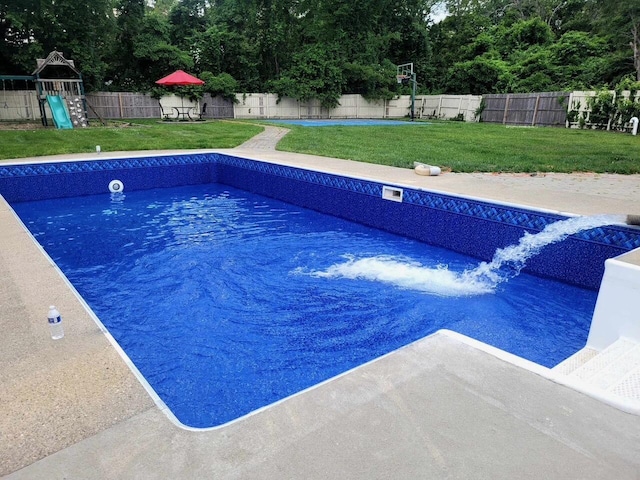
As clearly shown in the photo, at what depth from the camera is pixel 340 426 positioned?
1.58 m

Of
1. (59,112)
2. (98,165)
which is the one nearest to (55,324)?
(98,165)

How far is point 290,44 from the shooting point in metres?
26.5

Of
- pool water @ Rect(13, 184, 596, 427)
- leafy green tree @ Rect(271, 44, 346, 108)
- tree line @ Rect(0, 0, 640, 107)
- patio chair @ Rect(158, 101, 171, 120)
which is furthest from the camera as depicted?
leafy green tree @ Rect(271, 44, 346, 108)

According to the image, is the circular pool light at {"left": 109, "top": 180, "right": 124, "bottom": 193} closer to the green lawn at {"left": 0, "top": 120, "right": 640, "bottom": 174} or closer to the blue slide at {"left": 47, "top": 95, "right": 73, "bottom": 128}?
the green lawn at {"left": 0, "top": 120, "right": 640, "bottom": 174}

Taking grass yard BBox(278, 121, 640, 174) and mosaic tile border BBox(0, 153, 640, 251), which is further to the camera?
grass yard BBox(278, 121, 640, 174)

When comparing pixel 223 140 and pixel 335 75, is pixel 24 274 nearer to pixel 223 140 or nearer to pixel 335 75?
pixel 223 140

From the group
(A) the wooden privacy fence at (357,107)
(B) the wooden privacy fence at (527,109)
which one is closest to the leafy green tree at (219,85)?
(A) the wooden privacy fence at (357,107)

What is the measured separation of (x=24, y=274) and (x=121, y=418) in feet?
6.50

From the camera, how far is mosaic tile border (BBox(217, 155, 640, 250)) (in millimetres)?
4016

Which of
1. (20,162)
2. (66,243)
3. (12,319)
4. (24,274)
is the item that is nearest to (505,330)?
(12,319)

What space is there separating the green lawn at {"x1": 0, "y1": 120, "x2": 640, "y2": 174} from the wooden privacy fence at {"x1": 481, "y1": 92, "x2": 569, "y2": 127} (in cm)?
614

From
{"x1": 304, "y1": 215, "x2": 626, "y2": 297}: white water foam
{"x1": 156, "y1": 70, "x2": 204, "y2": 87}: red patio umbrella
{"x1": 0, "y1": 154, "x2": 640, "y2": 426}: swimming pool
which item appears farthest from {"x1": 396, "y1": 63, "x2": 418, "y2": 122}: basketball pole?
{"x1": 304, "y1": 215, "x2": 626, "y2": 297}: white water foam

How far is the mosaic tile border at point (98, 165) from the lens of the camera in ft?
24.3

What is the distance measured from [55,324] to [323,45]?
23.8 m
